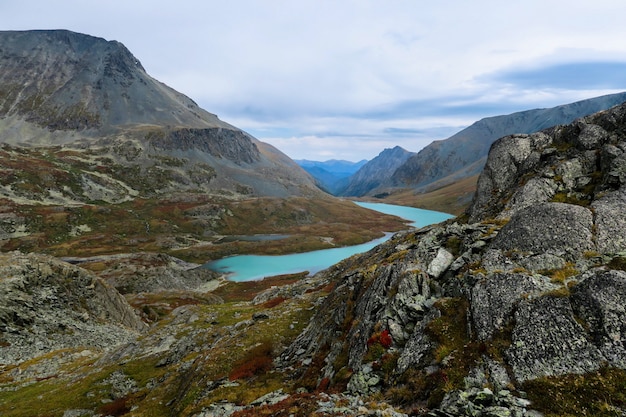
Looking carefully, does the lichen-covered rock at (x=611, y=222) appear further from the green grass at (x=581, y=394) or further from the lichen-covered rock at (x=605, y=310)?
the green grass at (x=581, y=394)

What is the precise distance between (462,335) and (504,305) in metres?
2.54

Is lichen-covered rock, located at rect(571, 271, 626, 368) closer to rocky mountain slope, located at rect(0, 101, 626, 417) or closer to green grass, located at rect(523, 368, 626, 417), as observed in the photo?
rocky mountain slope, located at rect(0, 101, 626, 417)

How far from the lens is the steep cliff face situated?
13508 millimetres

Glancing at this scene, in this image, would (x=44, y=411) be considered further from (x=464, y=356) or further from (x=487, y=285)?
(x=487, y=285)

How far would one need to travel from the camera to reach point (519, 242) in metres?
20.3

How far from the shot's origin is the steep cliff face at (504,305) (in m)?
13.5

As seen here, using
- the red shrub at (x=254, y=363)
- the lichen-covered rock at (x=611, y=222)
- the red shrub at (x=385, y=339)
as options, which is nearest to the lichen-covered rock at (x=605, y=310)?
the lichen-covered rock at (x=611, y=222)

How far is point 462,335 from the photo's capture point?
1641 centimetres

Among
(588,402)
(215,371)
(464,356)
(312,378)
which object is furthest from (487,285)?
(215,371)

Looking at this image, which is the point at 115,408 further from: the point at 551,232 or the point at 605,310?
the point at 551,232

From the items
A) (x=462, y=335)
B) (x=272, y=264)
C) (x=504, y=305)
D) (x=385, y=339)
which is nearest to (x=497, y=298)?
(x=504, y=305)

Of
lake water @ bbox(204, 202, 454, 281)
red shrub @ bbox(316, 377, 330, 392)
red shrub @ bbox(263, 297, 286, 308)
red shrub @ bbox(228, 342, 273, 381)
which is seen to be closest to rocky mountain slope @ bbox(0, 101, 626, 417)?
red shrub @ bbox(228, 342, 273, 381)

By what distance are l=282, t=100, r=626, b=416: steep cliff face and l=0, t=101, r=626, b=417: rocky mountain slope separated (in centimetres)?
7

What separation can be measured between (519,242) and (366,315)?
34.9 ft
